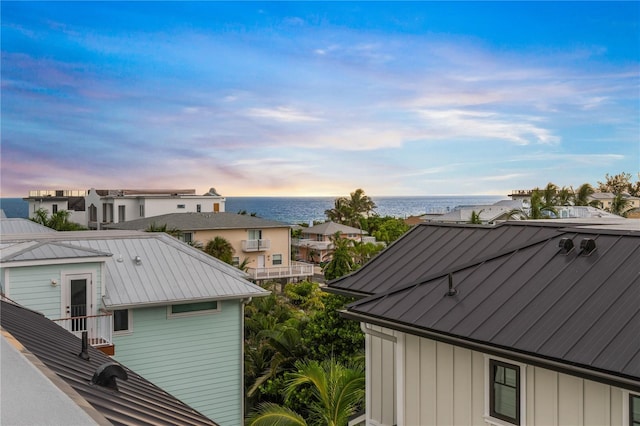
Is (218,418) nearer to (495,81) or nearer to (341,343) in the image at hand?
(341,343)

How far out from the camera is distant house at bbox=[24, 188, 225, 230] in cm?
5053

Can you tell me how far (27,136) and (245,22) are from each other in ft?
33.0

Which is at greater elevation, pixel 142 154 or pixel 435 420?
pixel 142 154

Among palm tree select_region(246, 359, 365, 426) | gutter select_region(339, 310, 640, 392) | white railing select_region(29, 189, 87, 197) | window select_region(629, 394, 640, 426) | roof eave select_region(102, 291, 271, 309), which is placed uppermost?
white railing select_region(29, 189, 87, 197)

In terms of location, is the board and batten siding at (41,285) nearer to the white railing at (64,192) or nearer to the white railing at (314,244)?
the white railing at (314,244)

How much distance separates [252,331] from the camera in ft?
66.8

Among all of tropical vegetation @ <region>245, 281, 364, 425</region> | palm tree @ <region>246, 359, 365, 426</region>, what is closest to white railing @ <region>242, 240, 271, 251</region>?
tropical vegetation @ <region>245, 281, 364, 425</region>

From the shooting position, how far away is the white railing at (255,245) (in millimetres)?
42656

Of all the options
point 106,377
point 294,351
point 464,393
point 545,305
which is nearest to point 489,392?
point 464,393

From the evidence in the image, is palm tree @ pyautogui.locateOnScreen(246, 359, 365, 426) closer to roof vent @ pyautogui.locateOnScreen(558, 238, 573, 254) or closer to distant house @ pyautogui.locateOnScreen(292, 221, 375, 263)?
roof vent @ pyautogui.locateOnScreen(558, 238, 573, 254)

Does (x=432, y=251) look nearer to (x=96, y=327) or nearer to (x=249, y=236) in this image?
(x=96, y=327)

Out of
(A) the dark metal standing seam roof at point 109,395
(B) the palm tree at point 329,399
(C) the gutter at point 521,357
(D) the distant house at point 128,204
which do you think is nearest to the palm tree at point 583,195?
(D) the distant house at point 128,204

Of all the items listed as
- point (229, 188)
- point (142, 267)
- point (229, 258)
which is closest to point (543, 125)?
point (229, 258)

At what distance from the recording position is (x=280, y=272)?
133 feet
